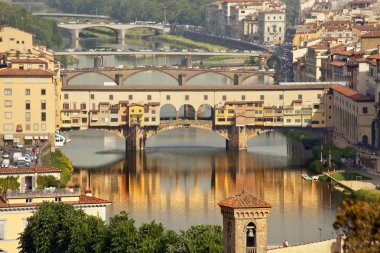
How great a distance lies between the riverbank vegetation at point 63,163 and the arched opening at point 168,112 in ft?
28.0

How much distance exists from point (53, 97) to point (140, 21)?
68478mm

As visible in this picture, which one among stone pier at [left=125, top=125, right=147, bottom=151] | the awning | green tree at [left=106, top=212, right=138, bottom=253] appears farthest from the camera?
stone pier at [left=125, top=125, right=147, bottom=151]

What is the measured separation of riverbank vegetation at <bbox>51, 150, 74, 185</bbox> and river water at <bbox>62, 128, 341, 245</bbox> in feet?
1.05

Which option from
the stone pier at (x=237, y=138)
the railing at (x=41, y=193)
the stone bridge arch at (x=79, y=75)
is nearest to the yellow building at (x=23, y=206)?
the railing at (x=41, y=193)

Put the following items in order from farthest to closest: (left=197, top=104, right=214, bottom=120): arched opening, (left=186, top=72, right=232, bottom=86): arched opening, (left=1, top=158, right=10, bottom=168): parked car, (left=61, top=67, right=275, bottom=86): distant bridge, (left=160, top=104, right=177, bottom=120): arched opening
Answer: (left=186, top=72, right=232, bottom=86): arched opening → (left=61, top=67, right=275, bottom=86): distant bridge → (left=197, top=104, right=214, bottom=120): arched opening → (left=160, top=104, right=177, bottom=120): arched opening → (left=1, top=158, right=10, bottom=168): parked car

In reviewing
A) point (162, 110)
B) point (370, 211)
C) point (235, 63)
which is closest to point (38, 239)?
point (370, 211)

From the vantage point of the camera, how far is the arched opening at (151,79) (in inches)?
2936

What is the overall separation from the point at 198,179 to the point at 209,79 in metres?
30.4

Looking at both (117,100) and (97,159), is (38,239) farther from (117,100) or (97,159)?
(117,100)

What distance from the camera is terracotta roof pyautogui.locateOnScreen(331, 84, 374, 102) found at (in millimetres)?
53656

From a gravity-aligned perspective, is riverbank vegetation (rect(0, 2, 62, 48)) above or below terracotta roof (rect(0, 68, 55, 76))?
above

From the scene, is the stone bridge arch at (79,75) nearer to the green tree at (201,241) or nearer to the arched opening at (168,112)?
the arched opening at (168,112)

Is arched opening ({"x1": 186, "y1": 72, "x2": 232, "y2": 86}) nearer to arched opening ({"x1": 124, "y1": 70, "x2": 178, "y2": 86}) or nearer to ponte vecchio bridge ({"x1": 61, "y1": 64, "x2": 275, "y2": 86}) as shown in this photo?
ponte vecchio bridge ({"x1": 61, "y1": 64, "x2": 275, "y2": 86})

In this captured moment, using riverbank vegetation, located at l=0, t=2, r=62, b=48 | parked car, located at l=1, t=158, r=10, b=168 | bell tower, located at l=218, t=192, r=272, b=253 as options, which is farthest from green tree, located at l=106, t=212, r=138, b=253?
riverbank vegetation, located at l=0, t=2, r=62, b=48
